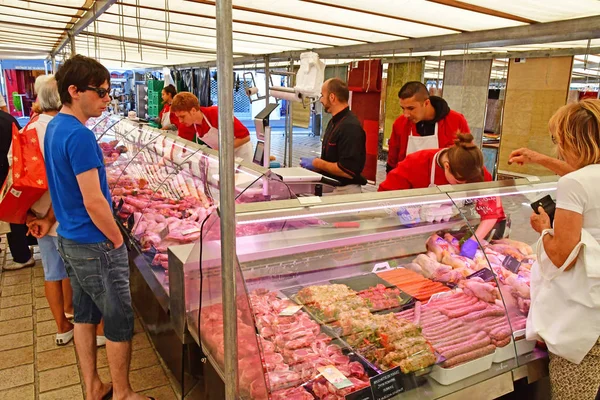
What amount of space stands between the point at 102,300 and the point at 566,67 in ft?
18.8

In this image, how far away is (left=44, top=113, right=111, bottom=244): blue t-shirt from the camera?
2221 mm

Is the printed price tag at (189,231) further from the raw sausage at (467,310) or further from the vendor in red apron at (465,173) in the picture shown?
the raw sausage at (467,310)

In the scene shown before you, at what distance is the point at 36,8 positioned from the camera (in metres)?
5.37

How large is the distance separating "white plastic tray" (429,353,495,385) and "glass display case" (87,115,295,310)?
1.13m

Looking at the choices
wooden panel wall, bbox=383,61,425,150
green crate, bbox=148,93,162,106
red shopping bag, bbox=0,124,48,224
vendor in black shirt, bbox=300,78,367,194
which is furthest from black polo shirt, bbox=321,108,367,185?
green crate, bbox=148,93,162,106

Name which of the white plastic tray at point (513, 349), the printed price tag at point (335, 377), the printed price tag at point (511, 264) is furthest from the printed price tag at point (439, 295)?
the printed price tag at point (335, 377)

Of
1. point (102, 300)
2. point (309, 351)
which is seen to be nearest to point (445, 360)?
point (309, 351)

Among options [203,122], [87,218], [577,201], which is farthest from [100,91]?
Result: [203,122]

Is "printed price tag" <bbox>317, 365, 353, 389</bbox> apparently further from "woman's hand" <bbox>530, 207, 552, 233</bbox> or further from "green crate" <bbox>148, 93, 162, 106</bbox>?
"green crate" <bbox>148, 93, 162, 106</bbox>

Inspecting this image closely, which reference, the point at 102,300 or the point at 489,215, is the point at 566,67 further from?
the point at 102,300

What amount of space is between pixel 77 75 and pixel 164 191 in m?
1.82

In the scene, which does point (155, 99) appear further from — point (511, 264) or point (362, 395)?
point (362, 395)

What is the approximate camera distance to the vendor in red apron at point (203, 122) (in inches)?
197

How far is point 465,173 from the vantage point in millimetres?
2883
